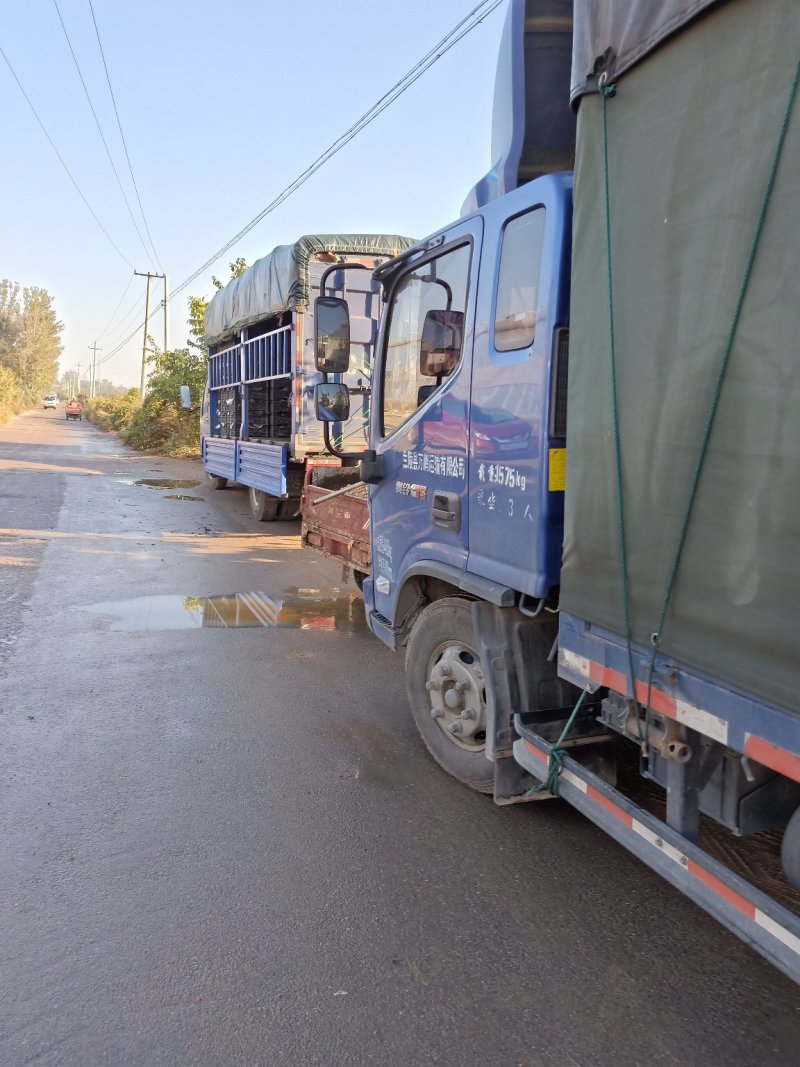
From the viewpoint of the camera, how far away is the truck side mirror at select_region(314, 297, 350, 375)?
160 inches

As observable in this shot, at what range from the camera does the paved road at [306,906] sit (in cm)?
209

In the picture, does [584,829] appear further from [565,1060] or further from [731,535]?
[731,535]

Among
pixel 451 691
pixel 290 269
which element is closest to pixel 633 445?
pixel 451 691

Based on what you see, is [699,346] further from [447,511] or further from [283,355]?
[283,355]

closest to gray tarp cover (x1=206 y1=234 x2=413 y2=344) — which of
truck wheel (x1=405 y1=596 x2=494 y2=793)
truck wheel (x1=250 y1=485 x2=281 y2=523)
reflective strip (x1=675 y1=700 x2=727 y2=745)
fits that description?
truck wheel (x1=250 y1=485 x2=281 y2=523)

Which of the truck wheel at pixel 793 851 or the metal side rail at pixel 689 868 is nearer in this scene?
the metal side rail at pixel 689 868

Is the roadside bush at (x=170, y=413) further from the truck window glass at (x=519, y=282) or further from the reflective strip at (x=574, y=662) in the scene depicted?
the reflective strip at (x=574, y=662)

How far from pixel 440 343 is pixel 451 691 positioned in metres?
1.62

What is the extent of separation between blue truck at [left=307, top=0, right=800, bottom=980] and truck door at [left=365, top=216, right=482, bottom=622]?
0.02 metres

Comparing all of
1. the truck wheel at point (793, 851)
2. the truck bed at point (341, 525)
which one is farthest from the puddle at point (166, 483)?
the truck wheel at point (793, 851)

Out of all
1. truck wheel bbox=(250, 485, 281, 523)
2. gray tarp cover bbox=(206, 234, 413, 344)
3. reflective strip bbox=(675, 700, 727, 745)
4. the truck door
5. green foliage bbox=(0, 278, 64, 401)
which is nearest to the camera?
reflective strip bbox=(675, 700, 727, 745)

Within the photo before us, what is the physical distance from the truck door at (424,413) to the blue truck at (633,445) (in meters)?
0.02

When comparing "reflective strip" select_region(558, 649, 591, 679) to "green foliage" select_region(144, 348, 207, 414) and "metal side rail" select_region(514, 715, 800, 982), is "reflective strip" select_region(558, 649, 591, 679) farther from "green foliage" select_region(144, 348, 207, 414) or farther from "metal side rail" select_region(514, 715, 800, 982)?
"green foliage" select_region(144, 348, 207, 414)

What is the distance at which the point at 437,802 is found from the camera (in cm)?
338
